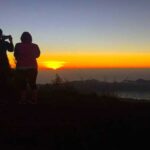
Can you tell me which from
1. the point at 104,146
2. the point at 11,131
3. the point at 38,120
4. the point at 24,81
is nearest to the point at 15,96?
the point at 24,81

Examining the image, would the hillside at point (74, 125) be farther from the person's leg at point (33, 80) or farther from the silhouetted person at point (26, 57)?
the silhouetted person at point (26, 57)

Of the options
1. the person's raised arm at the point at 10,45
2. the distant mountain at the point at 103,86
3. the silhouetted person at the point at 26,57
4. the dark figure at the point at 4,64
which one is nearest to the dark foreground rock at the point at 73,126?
the silhouetted person at the point at 26,57

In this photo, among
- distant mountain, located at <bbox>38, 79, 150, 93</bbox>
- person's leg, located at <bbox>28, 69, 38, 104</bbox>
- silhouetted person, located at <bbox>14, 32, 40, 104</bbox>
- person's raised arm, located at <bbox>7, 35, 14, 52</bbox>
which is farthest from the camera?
distant mountain, located at <bbox>38, 79, 150, 93</bbox>

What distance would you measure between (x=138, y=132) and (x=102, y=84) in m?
11.1

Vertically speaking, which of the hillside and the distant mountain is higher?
the distant mountain

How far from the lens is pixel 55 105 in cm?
1508

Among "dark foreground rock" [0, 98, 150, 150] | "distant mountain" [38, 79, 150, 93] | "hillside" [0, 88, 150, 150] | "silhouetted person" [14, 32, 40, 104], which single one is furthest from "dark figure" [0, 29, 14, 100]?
"distant mountain" [38, 79, 150, 93]

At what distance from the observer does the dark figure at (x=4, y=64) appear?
51.3ft

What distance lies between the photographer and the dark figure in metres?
15.6

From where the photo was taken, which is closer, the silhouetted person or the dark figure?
the silhouetted person

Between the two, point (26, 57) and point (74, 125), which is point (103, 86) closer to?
point (26, 57)

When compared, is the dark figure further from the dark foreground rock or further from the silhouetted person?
the dark foreground rock

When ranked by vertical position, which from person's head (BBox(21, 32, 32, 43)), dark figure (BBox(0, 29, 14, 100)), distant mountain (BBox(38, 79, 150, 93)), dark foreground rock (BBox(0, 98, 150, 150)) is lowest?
dark foreground rock (BBox(0, 98, 150, 150))

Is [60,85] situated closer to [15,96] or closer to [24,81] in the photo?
[15,96]
